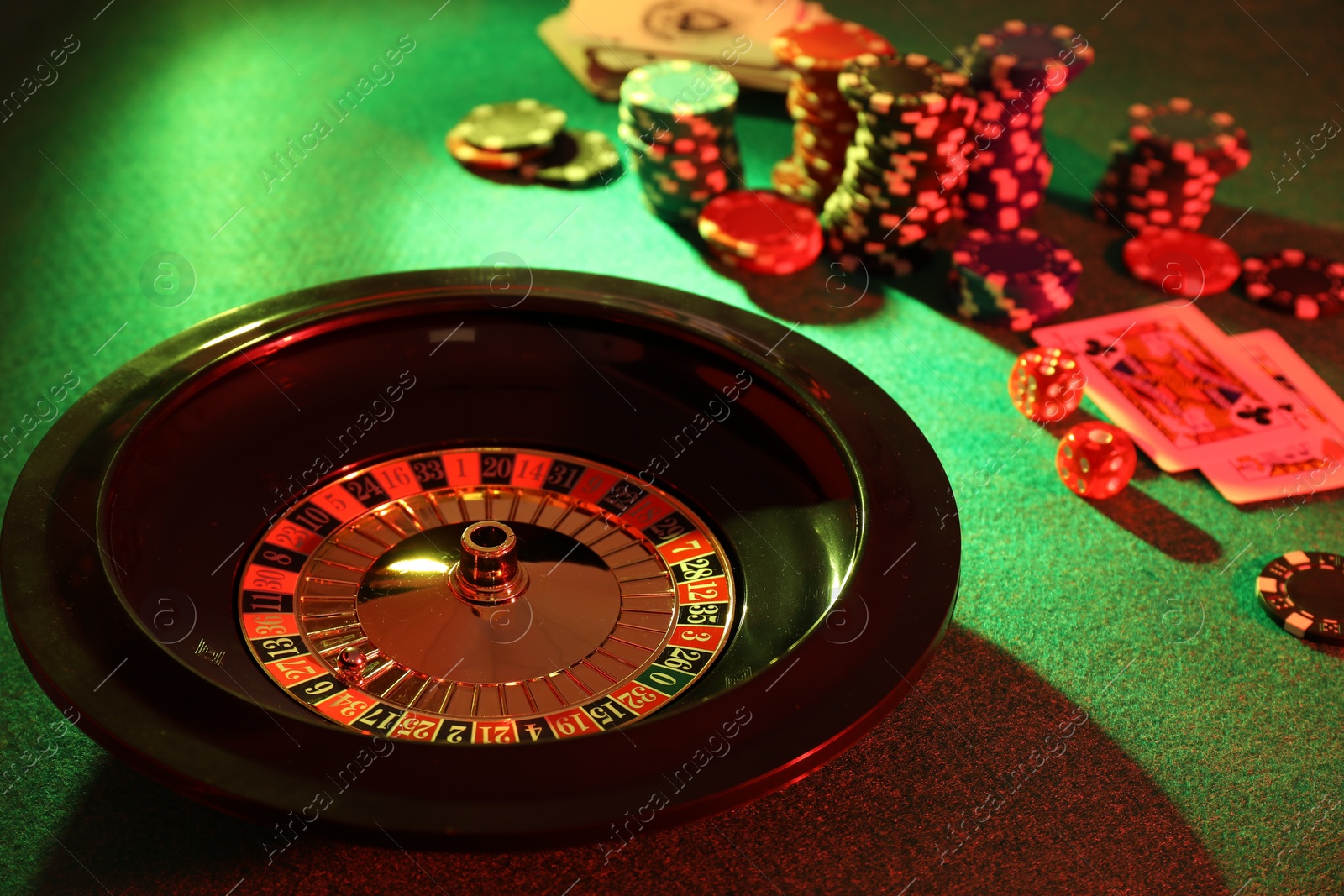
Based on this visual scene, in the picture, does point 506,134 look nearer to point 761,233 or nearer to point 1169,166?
point 761,233

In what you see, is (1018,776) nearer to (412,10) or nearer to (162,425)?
(162,425)

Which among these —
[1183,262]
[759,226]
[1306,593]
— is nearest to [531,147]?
[759,226]

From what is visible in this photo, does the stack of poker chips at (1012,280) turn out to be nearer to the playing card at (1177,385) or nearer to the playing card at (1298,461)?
the playing card at (1177,385)

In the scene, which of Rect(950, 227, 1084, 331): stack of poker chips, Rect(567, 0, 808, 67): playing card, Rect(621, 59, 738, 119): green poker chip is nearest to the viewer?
Rect(950, 227, 1084, 331): stack of poker chips

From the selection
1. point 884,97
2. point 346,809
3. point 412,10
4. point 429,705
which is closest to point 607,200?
point 884,97

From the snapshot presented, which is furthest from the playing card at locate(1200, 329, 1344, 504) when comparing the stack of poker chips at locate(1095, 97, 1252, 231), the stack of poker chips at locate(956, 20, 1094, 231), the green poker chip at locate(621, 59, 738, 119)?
the green poker chip at locate(621, 59, 738, 119)

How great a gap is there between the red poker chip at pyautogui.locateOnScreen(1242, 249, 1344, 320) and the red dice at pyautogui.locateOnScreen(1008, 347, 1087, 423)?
2.47 feet

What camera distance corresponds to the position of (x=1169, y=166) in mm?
3379

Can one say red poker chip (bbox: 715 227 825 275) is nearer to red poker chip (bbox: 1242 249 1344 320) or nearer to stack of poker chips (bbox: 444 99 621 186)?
stack of poker chips (bbox: 444 99 621 186)

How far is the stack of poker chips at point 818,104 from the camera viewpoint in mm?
3361

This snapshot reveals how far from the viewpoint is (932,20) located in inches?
179

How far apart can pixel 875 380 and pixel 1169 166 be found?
1120mm

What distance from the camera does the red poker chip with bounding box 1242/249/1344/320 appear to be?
3.18 metres

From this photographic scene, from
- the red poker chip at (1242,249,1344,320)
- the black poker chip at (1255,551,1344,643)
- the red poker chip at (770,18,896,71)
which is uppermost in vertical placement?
the red poker chip at (770,18,896,71)
